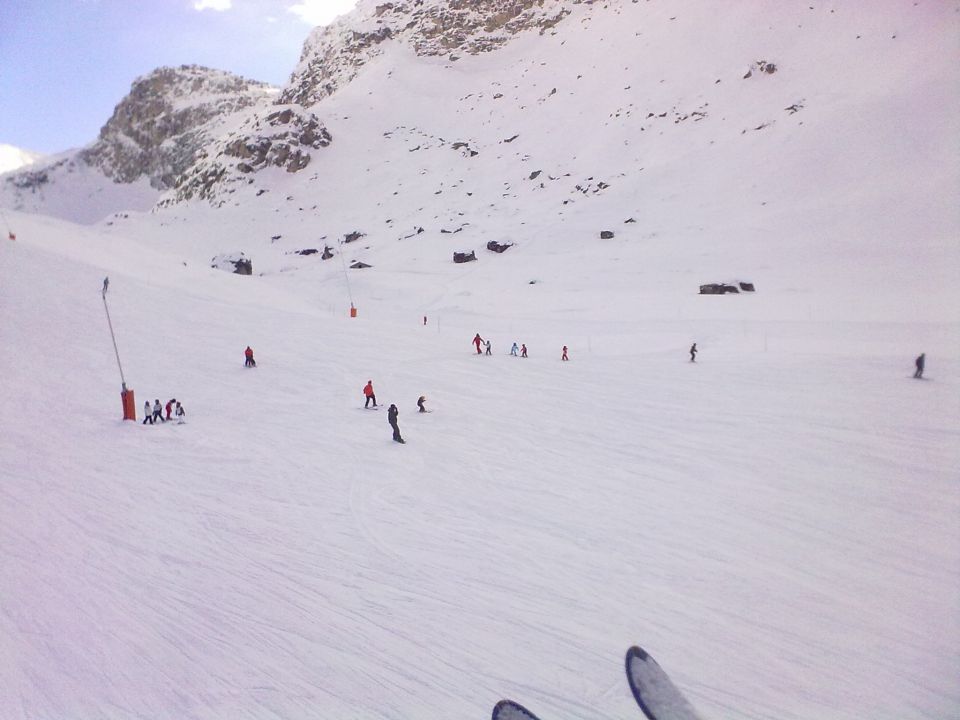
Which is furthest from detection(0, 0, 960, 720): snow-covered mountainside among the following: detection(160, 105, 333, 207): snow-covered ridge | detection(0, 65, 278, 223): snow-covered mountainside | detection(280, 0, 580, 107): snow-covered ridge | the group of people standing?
detection(0, 65, 278, 223): snow-covered mountainside

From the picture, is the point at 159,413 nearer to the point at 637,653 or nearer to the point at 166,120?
the point at 637,653

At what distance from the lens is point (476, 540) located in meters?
7.80

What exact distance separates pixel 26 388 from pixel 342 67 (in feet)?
356

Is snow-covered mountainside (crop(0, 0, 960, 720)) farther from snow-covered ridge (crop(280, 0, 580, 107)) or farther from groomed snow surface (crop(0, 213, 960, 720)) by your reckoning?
snow-covered ridge (crop(280, 0, 580, 107))

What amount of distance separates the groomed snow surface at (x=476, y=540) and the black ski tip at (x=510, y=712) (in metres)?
0.25

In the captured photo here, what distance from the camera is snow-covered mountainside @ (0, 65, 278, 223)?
106 metres

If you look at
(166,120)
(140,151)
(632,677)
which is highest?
(166,120)

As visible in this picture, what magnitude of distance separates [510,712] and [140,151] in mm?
138365

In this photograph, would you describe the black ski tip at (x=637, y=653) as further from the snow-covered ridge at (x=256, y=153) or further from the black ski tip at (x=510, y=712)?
the snow-covered ridge at (x=256, y=153)

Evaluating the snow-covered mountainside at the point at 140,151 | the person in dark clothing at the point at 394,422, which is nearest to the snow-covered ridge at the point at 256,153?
the snow-covered mountainside at the point at 140,151

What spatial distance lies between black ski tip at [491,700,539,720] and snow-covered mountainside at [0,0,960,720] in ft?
0.87

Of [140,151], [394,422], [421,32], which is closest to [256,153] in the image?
[421,32]

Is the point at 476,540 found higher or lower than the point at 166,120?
lower

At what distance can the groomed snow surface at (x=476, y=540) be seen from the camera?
5.18 m
